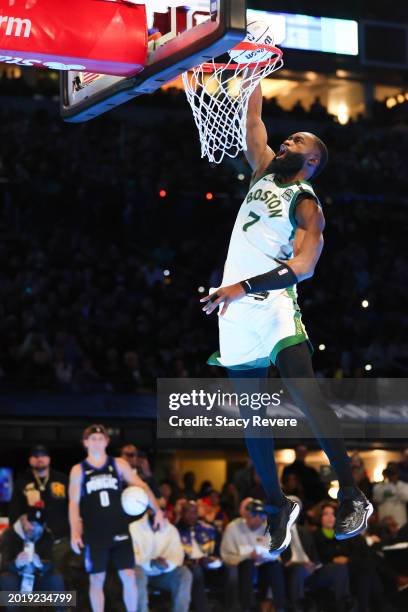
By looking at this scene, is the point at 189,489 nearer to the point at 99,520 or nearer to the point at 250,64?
the point at 99,520

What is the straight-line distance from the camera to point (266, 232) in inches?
228

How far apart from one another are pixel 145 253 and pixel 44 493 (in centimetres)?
847

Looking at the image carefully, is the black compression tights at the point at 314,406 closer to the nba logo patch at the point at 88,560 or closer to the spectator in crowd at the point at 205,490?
the nba logo patch at the point at 88,560

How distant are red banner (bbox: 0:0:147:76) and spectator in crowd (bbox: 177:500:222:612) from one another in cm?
672

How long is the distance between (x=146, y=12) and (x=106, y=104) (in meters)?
0.56

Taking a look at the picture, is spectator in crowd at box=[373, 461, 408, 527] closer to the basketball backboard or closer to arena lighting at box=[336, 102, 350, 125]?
the basketball backboard

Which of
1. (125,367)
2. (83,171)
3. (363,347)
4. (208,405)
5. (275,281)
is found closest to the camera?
(275,281)

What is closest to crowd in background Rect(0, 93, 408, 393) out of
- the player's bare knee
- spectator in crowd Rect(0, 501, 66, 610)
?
spectator in crowd Rect(0, 501, 66, 610)

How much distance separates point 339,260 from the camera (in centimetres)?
1970

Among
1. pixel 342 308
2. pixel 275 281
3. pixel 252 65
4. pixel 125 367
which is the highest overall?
pixel 342 308

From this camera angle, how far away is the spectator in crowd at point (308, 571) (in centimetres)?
1146

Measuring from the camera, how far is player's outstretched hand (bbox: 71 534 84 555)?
10336 mm

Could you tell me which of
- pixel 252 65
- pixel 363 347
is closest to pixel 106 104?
pixel 252 65

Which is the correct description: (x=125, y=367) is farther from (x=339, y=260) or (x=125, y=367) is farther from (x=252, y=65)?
(x=252, y=65)
